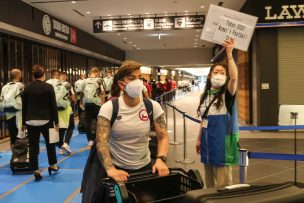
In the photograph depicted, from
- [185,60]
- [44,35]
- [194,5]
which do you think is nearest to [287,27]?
[194,5]

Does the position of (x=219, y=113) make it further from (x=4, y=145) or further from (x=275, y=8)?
(x=275, y=8)

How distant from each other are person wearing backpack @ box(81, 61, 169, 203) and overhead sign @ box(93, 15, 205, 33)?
964 cm

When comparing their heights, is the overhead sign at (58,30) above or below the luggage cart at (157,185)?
above

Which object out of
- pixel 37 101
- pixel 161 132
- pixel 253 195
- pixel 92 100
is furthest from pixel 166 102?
pixel 253 195

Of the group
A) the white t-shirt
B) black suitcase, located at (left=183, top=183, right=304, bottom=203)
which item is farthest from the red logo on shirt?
black suitcase, located at (left=183, top=183, right=304, bottom=203)

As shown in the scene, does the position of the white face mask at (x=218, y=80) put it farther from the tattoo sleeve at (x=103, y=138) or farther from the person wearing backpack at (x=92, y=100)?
the person wearing backpack at (x=92, y=100)

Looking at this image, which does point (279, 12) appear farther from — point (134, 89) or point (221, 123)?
point (134, 89)

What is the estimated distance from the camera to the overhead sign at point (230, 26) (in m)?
3.18

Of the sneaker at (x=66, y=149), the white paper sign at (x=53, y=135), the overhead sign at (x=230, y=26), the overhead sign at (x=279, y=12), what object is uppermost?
the overhead sign at (x=279, y=12)

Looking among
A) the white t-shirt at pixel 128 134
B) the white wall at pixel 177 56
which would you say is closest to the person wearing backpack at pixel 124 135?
the white t-shirt at pixel 128 134

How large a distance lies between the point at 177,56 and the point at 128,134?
68.3 feet

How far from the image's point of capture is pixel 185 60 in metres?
22.8

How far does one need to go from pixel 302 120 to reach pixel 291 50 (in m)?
5.94

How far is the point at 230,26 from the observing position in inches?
126
